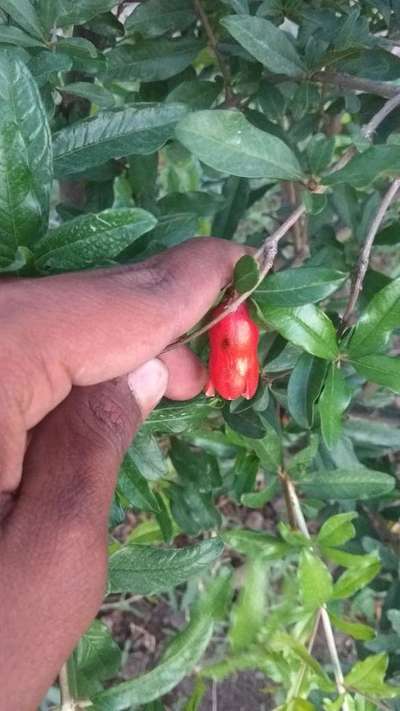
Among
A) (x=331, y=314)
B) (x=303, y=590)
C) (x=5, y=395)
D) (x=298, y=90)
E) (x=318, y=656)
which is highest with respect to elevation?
(x=298, y=90)

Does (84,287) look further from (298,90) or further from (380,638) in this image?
(380,638)

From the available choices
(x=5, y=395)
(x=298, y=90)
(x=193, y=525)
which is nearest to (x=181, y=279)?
(x=5, y=395)

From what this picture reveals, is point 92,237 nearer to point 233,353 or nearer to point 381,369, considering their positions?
point 233,353

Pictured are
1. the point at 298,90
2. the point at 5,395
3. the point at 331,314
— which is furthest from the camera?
the point at 331,314

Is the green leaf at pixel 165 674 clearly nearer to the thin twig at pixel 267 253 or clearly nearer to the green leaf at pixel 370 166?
the thin twig at pixel 267 253

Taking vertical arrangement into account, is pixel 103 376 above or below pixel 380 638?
above

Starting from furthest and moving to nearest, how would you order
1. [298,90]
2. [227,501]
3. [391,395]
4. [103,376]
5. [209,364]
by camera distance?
[227,501], [391,395], [298,90], [209,364], [103,376]

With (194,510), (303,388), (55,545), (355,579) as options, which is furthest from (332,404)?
(194,510)
